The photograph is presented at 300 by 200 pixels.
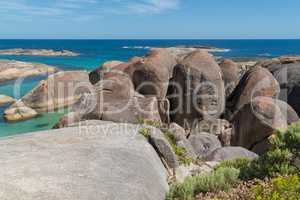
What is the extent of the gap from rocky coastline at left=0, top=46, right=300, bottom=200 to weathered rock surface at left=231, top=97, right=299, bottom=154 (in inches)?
1.8

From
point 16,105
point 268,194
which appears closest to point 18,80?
point 16,105

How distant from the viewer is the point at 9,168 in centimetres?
711

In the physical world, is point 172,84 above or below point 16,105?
above

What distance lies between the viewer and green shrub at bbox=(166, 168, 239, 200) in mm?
7332

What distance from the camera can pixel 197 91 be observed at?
2188cm

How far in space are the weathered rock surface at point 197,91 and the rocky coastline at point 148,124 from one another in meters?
0.06

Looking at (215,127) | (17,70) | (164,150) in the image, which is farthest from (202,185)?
(17,70)

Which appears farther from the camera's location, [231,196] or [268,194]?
[231,196]

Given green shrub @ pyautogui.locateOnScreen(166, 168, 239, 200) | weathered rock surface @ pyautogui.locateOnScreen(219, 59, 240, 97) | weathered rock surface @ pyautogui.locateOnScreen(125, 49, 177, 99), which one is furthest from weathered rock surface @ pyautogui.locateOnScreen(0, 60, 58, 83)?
green shrub @ pyautogui.locateOnScreen(166, 168, 239, 200)

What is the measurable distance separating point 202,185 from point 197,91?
14737mm

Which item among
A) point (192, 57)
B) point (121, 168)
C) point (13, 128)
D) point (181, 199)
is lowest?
point (13, 128)

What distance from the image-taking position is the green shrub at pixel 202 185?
7332 millimetres

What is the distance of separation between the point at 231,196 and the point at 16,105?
85.6 feet

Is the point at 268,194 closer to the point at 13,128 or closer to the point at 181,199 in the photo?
the point at 181,199
